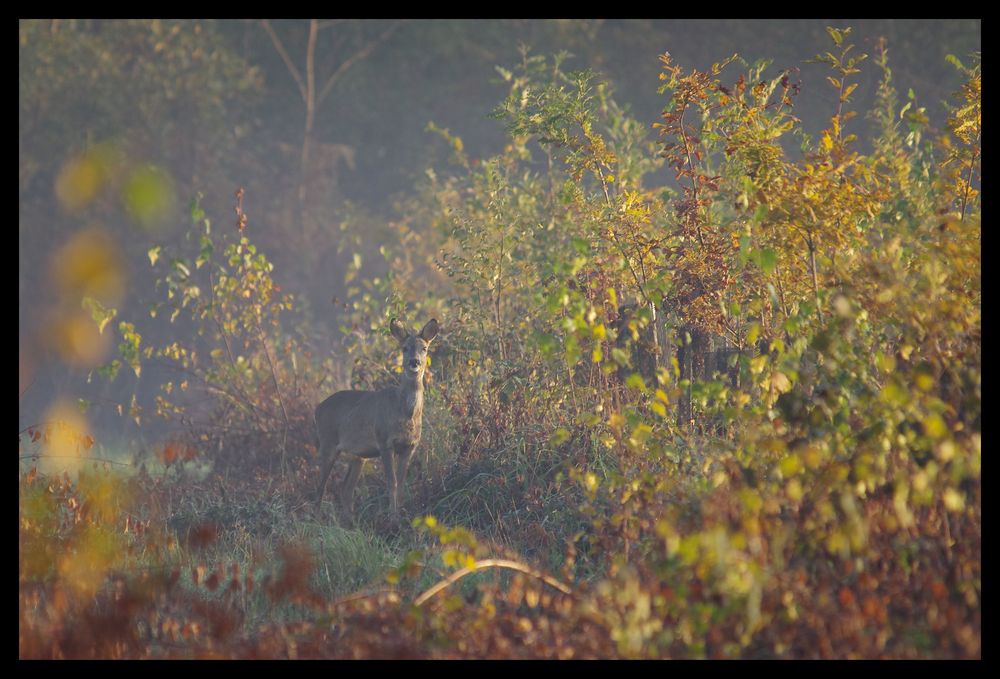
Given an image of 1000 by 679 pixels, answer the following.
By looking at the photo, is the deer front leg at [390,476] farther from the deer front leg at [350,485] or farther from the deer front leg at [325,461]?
the deer front leg at [325,461]

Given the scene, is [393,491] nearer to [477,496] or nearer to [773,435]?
[477,496]

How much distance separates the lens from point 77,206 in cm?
2727

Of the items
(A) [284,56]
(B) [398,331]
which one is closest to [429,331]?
(B) [398,331]

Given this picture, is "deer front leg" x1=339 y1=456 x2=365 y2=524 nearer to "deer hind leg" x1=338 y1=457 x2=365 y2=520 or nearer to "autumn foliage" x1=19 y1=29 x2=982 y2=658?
"deer hind leg" x1=338 y1=457 x2=365 y2=520

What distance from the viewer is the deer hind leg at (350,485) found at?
37.1ft

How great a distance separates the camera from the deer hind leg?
37.1 ft

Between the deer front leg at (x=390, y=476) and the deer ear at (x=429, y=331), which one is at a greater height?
the deer ear at (x=429, y=331)

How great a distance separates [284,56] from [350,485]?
23068mm

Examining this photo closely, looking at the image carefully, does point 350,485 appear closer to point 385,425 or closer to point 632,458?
point 385,425

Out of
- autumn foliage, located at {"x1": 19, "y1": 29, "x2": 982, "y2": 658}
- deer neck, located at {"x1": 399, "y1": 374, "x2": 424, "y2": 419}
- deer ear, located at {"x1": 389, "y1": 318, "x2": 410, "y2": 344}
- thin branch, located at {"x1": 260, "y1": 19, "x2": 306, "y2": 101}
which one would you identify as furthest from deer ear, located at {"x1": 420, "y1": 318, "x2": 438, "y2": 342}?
thin branch, located at {"x1": 260, "y1": 19, "x2": 306, "y2": 101}

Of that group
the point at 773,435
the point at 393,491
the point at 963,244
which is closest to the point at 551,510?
the point at 393,491

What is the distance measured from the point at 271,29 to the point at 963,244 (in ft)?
96.5

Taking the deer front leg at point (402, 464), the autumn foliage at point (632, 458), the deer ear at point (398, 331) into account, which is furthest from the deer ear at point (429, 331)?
the deer front leg at point (402, 464)
